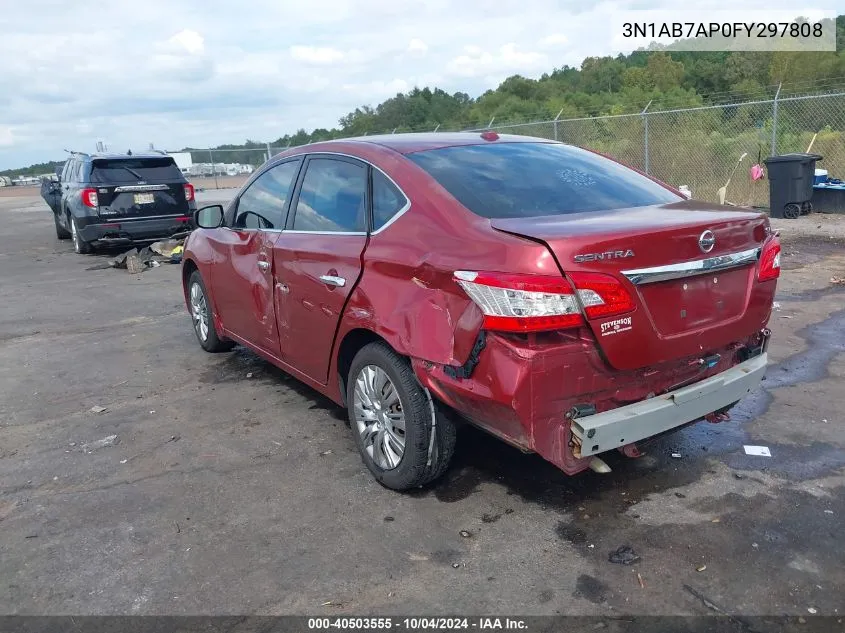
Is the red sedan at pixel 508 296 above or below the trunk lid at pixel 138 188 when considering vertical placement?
below

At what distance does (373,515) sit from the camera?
3396 millimetres

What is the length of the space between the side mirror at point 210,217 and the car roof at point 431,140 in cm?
139

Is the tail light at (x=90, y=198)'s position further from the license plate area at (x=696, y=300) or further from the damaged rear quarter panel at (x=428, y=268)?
the license plate area at (x=696, y=300)

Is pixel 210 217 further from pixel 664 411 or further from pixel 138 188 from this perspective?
pixel 138 188

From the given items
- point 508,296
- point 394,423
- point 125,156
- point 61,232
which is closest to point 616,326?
point 508,296

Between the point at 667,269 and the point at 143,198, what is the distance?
36.9 feet

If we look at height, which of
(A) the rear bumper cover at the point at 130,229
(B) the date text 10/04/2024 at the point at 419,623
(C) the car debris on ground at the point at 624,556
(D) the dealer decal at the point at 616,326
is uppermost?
(A) the rear bumper cover at the point at 130,229

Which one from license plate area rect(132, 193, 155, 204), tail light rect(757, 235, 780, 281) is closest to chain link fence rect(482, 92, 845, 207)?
license plate area rect(132, 193, 155, 204)

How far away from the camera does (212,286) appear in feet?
18.3

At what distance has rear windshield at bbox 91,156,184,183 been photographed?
39.8 ft

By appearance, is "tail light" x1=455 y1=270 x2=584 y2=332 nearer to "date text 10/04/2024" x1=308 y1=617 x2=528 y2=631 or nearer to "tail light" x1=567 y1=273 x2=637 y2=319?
"tail light" x1=567 y1=273 x2=637 y2=319

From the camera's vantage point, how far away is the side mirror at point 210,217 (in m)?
5.39

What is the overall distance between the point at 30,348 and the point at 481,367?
5.69 meters

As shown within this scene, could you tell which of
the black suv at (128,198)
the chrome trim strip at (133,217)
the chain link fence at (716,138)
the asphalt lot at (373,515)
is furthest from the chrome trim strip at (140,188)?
the chain link fence at (716,138)
